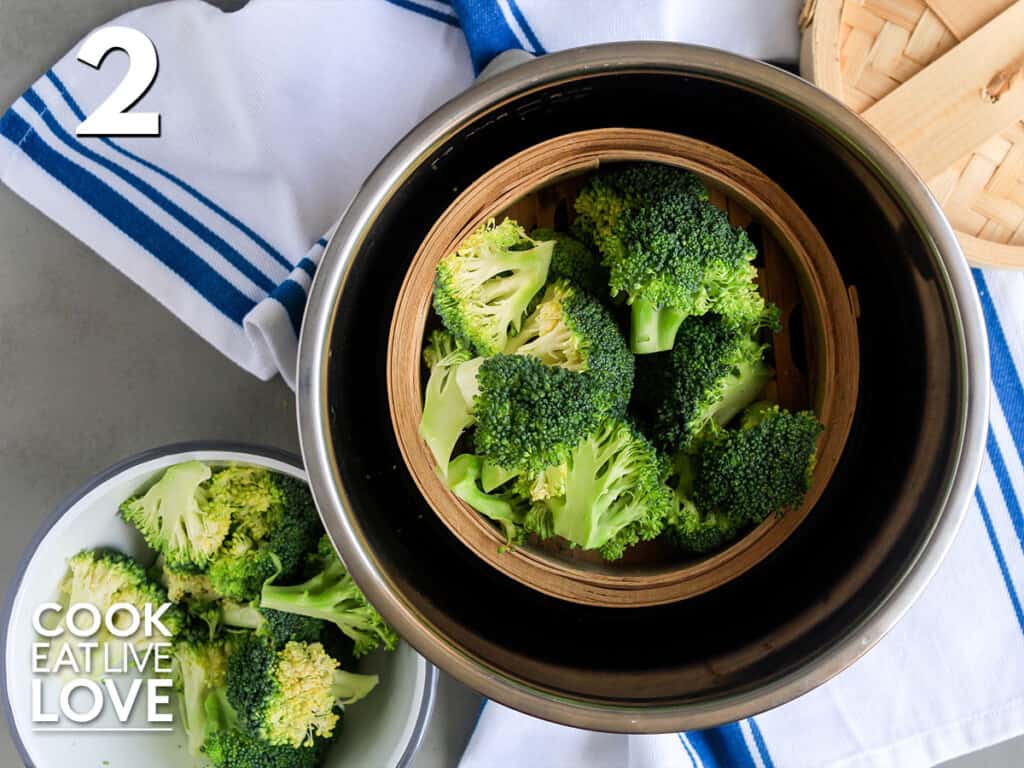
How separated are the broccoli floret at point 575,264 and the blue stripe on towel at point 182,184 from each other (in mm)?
416

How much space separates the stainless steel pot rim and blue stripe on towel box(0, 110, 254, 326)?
1.27 ft

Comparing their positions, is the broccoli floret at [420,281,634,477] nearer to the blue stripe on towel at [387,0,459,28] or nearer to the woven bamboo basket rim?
the woven bamboo basket rim

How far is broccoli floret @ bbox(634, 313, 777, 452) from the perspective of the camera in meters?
1.07

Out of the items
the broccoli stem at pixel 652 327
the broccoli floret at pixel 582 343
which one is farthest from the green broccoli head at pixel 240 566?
the broccoli stem at pixel 652 327

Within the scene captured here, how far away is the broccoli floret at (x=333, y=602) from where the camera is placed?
1192 millimetres

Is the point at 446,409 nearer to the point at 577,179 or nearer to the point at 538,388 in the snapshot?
the point at 538,388

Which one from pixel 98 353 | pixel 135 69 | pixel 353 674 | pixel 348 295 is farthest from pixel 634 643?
pixel 135 69

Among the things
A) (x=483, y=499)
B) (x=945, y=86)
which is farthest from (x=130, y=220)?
(x=945, y=86)

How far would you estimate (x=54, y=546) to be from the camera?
46.9 inches

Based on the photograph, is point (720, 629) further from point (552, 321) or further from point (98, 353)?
point (98, 353)

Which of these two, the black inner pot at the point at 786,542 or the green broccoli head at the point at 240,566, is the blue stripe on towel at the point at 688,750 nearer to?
the black inner pot at the point at 786,542

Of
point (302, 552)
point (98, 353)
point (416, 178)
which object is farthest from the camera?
point (98, 353)

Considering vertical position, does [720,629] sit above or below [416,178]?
below

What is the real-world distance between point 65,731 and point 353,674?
0.40 m
